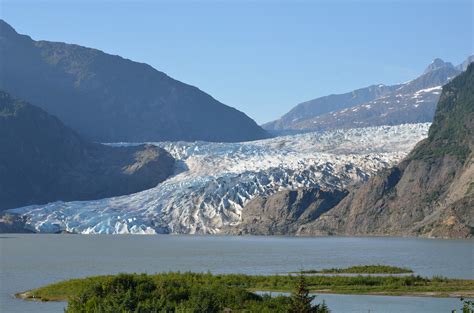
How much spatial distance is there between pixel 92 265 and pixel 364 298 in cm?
4958

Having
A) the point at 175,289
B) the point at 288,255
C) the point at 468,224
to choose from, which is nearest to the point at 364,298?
the point at 175,289

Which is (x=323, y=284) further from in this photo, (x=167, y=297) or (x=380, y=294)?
(x=167, y=297)

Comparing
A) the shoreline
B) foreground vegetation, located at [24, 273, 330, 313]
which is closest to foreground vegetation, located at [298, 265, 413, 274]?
the shoreline

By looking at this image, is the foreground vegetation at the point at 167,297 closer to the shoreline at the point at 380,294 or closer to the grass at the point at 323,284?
the grass at the point at 323,284

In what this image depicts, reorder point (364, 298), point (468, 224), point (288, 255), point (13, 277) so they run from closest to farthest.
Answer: point (364, 298) → point (13, 277) → point (288, 255) → point (468, 224)

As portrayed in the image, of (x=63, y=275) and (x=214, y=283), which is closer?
(x=214, y=283)

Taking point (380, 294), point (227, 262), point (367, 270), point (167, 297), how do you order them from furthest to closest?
point (227, 262) < point (367, 270) < point (380, 294) < point (167, 297)

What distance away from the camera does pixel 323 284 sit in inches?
3346

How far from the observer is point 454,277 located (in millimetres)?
93000

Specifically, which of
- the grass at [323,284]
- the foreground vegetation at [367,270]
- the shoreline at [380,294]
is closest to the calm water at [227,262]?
the shoreline at [380,294]

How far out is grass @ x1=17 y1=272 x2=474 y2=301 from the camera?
77.4 m

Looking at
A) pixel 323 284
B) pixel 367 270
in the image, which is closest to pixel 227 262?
pixel 367 270

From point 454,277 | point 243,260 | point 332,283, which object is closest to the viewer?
point 332,283

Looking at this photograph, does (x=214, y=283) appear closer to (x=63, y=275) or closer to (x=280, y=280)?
(x=280, y=280)
